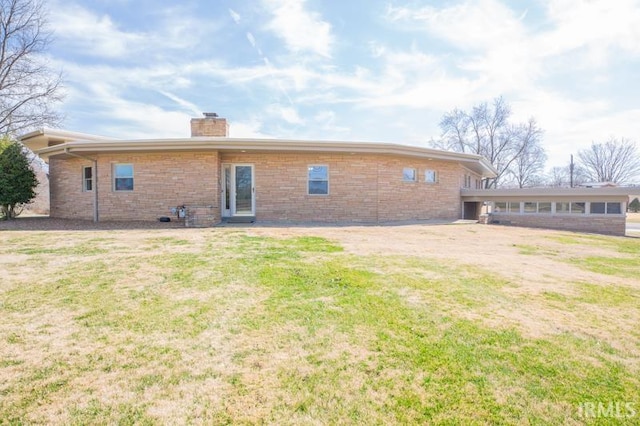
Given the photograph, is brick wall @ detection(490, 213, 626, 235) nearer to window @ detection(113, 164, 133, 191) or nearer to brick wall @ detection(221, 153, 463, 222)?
brick wall @ detection(221, 153, 463, 222)

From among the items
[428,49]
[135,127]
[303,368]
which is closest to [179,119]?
[135,127]

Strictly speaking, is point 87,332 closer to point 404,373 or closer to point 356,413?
point 356,413

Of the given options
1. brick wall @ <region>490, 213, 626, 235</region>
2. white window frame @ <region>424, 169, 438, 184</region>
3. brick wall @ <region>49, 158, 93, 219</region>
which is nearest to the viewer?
brick wall @ <region>49, 158, 93, 219</region>

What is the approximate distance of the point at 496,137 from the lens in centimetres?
3531

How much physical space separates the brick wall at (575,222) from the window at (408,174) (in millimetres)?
6327

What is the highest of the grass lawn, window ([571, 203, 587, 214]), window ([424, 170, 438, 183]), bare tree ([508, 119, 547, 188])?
bare tree ([508, 119, 547, 188])

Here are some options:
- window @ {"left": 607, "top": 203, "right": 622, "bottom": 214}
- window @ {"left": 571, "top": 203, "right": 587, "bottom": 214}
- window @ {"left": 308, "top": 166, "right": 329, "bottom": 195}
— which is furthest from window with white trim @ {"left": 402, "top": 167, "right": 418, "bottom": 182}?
window @ {"left": 607, "top": 203, "right": 622, "bottom": 214}

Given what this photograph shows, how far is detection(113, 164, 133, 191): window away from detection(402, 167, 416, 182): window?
10.8 metres

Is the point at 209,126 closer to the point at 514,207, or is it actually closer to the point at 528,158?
the point at 514,207

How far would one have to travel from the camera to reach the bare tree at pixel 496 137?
113ft

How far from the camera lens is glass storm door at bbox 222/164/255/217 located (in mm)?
11562

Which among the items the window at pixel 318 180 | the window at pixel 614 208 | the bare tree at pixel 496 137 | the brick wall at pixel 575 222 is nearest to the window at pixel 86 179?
the window at pixel 318 180

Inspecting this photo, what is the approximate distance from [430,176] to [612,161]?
4606cm

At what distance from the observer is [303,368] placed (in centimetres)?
208
